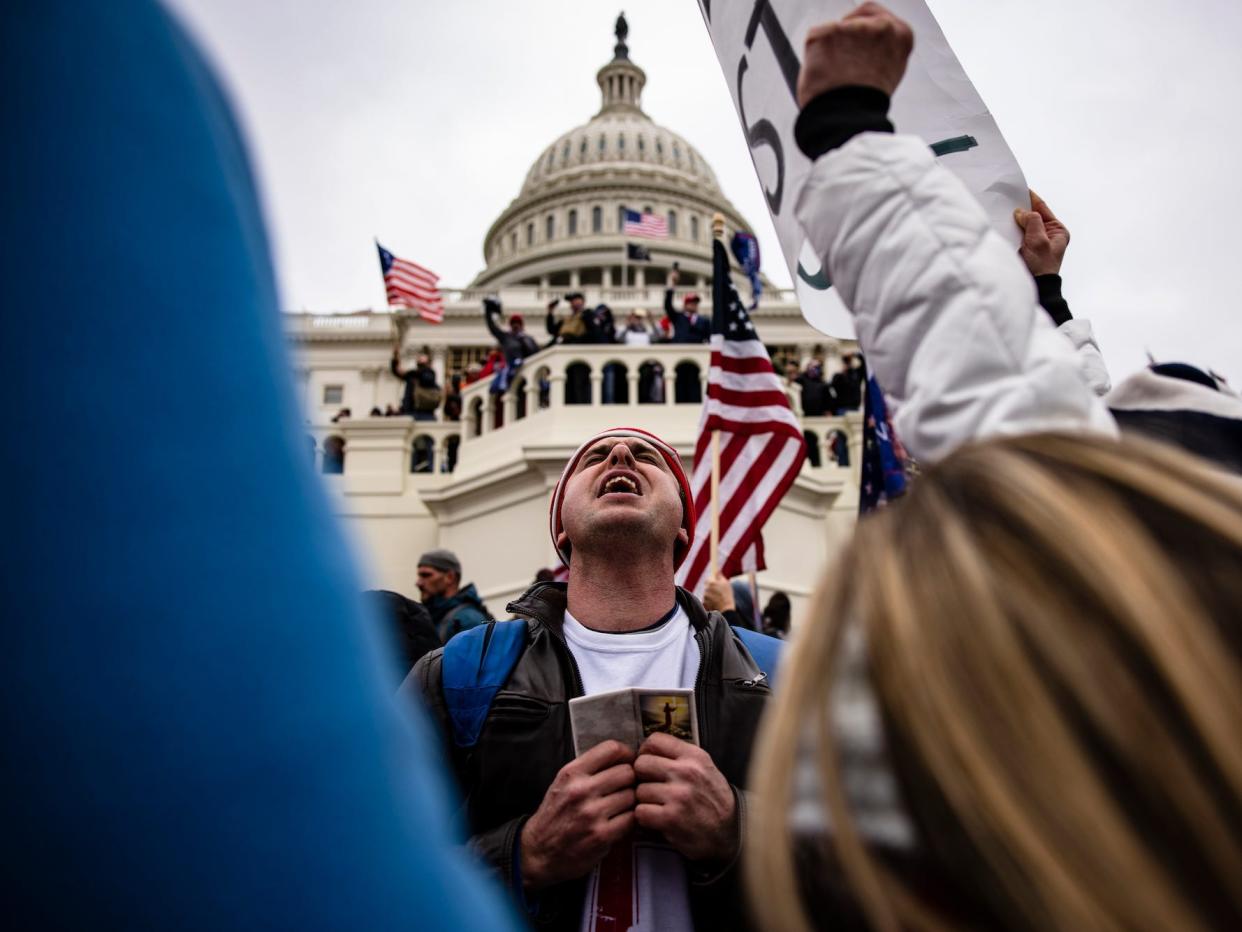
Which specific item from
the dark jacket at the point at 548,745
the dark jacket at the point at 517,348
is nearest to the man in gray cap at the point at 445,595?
the dark jacket at the point at 548,745

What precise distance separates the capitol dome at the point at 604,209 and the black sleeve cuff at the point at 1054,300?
57244 mm

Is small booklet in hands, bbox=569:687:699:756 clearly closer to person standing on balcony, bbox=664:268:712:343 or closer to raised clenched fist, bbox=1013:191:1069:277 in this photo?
raised clenched fist, bbox=1013:191:1069:277

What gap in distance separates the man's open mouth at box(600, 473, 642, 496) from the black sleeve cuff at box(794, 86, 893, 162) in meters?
1.21

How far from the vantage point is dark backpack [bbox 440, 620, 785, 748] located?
1944 millimetres

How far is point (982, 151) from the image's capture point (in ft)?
8.27

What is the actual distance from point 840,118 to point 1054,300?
44.9 inches

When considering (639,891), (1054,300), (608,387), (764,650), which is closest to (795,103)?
(1054,300)

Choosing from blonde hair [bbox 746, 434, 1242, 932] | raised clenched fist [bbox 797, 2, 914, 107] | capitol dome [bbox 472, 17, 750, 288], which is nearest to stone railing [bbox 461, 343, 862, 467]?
raised clenched fist [bbox 797, 2, 914, 107]

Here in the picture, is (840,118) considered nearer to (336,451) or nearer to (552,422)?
(552,422)

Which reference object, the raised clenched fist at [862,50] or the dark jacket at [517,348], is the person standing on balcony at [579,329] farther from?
the raised clenched fist at [862,50]

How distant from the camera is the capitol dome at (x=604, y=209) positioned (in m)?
61.5

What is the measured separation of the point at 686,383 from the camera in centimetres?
1475

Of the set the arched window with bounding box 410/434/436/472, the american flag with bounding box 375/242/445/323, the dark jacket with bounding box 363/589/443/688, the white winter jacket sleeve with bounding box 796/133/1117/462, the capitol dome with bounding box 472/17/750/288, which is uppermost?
the capitol dome with bounding box 472/17/750/288

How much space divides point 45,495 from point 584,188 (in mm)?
68290
